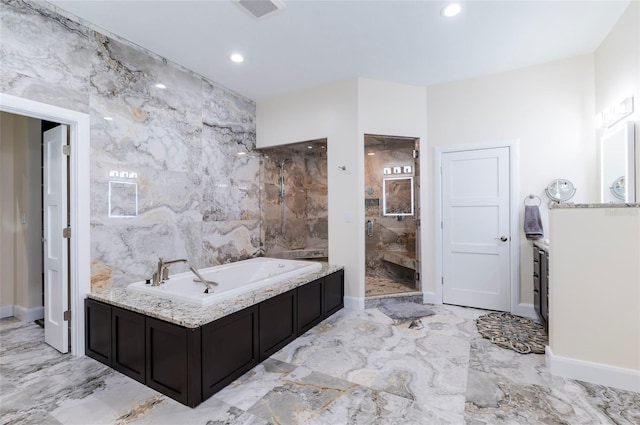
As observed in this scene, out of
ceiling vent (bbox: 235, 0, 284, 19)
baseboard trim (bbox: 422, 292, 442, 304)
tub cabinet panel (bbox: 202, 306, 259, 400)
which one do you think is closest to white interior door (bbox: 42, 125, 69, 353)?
tub cabinet panel (bbox: 202, 306, 259, 400)

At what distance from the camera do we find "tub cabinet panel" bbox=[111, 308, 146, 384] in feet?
6.95

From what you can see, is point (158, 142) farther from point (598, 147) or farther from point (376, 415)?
point (598, 147)

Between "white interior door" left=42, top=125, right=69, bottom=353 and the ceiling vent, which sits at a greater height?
the ceiling vent

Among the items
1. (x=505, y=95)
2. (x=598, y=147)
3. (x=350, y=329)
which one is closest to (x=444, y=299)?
(x=350, y=329)

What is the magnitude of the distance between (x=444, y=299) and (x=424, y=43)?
117 inches

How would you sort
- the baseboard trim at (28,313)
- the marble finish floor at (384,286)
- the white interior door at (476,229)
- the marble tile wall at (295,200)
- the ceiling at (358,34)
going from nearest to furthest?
the ceiling at (358,34) < the baseboard trim at (28,313) < the white interior door at (476,229) < the marble finish floor at (384,286) < the marble tile wall at (295,200)

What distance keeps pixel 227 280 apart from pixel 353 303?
1.53 meters

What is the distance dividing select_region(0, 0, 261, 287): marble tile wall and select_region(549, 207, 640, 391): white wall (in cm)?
338

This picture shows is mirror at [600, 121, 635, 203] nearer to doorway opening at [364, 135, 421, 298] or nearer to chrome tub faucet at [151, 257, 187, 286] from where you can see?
doorway opening at [364, 135, 421, 298]

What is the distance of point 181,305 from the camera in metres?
2.20

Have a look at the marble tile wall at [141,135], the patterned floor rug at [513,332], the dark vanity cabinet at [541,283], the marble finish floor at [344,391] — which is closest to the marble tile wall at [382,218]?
the patterned floor rug at [513,332]

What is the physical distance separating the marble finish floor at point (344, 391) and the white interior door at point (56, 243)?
0.64 feet

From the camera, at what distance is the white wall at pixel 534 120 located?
10.3ft

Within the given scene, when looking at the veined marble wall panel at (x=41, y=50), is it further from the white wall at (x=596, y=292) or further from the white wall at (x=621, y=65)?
the white wall at (x=621, y=65)
